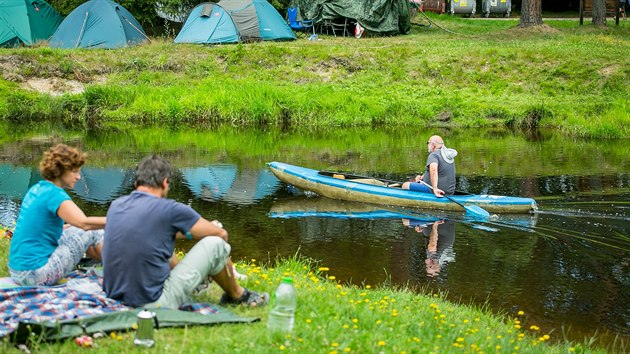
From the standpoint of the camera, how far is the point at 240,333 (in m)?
6.24

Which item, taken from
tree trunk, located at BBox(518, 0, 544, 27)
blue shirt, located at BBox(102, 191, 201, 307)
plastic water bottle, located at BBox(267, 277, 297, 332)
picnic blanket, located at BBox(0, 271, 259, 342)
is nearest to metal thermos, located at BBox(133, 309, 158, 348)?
picnic blanket, located at BBox(0, 271, 259, 342)

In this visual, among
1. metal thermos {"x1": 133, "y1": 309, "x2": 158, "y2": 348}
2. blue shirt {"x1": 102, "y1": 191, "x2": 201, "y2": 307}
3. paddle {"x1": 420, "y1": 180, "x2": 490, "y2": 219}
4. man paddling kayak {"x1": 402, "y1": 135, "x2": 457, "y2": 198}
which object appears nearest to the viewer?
metal thermos {"x1": 133, "y1": 309, "x2": 158, "y2": 348}

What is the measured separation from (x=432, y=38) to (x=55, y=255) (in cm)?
2568

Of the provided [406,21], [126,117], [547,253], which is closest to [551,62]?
[406,21]

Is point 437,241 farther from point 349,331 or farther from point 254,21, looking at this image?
point 254,21

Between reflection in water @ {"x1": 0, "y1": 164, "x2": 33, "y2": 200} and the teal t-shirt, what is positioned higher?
the teal t-shirt

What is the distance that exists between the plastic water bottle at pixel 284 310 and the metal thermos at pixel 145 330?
0.86 meters

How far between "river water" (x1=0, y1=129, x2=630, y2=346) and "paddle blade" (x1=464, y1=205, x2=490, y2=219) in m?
0.13

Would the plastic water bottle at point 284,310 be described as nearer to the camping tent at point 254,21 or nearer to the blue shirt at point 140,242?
the blue shirt at point 140,242

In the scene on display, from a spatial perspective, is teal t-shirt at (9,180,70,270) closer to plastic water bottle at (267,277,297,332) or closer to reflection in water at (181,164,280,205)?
plastic water bottle at (267,277,297,332)

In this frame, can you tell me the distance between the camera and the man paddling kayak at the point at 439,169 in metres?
14.4

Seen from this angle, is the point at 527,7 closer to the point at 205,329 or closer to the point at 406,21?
the point at 406,21

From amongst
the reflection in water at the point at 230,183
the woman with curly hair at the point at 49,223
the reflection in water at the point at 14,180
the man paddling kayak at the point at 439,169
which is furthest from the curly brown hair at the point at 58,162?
the reflection in water at the point at 14,180

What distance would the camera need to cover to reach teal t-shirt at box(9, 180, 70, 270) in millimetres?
6852
